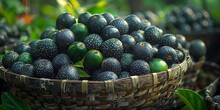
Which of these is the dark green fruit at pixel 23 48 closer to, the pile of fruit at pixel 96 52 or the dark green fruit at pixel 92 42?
the pile of fruit at pixel 96 52

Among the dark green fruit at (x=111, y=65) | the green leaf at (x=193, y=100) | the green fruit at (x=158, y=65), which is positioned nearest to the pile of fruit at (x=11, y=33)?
the dark green fruit at (x=111, y=65)

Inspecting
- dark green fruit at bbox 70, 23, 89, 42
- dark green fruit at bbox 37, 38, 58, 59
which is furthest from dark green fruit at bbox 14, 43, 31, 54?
dark green fruit at bbox 70, 23, 89, 42

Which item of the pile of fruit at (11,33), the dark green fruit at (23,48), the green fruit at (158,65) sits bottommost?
the pile of fruit at (11,33)

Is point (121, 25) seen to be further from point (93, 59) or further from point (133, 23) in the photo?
point (93, 59)

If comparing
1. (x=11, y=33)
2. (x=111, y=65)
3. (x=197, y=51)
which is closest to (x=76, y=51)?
(x=111, y=65)

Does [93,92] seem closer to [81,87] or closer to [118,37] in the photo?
[81,87]

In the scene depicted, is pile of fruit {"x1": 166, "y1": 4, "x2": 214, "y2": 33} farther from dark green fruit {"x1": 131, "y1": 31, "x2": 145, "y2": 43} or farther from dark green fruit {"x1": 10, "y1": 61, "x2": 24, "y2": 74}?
dark green fruit {"x1": 10, "y1": 61, "x2": 24, "y2": 74}

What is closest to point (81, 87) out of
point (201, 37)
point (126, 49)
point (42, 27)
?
point (126, 49)
